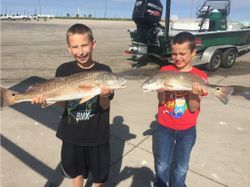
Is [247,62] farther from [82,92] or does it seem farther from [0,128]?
[82,92]

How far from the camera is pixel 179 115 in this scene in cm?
305

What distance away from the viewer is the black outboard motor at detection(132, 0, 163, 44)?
9.84 meters

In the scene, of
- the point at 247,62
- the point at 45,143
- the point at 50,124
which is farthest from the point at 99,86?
the point at 247,62

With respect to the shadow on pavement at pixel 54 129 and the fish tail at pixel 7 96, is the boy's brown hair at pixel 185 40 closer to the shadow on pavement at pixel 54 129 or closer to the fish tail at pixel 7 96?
the fish tail at pixel 7 96

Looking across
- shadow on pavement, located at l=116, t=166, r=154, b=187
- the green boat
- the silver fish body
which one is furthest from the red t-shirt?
the green boat

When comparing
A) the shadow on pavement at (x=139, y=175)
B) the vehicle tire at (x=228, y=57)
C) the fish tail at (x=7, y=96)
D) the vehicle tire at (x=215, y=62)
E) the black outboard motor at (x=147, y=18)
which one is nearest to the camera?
the fish tail at (x=7, y=96)

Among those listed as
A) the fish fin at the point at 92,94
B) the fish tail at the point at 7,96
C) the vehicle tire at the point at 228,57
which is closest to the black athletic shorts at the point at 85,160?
the fish fin at the point at 92,94

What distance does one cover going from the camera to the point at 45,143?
4688mm

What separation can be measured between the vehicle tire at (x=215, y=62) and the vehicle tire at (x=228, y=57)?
0.52ft

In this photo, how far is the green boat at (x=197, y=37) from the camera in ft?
32.3

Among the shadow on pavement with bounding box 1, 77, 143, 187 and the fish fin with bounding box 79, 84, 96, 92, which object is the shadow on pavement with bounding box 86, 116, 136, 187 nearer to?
the shadow on pavement with bounding box 1, 77, 143, 187

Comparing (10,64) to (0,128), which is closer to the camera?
(0,128)

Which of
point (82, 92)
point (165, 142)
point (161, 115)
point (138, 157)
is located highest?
point (82, 92)

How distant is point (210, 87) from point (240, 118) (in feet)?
11.0
